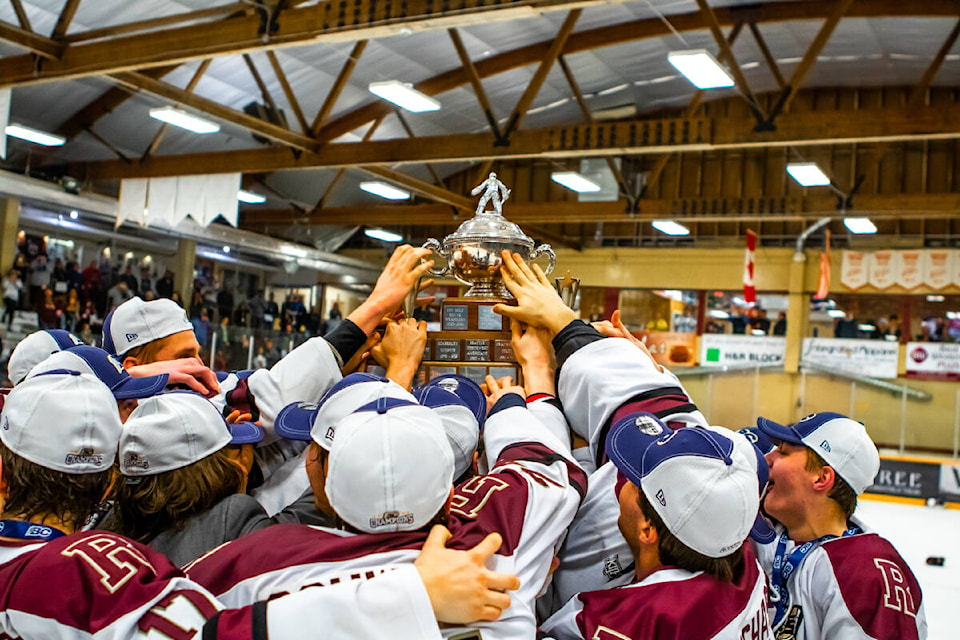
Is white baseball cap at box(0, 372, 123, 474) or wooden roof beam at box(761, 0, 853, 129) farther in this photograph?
wooden roof beam at box(761, 0, 853, 129)

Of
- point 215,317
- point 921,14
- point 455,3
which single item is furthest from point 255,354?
point 921,14

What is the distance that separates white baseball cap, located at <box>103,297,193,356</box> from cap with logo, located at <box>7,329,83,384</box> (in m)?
0.48

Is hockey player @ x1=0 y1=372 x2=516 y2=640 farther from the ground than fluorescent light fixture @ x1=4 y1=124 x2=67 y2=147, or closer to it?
closer to it

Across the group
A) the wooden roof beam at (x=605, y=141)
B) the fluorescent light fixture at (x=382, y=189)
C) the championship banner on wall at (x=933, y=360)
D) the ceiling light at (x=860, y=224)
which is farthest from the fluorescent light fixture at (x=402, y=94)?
the championship banner on wall at (x=933, y=360)

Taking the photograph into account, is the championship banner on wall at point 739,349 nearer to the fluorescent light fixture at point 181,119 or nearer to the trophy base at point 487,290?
the fluorescent light fixture at point 181,119

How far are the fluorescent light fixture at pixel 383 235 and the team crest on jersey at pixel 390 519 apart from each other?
63.2ft

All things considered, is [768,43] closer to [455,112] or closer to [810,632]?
[455,112]

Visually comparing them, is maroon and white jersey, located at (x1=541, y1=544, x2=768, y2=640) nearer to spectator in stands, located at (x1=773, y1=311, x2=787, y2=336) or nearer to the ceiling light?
the ceiling light

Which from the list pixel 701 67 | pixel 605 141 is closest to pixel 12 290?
pixel 605 141

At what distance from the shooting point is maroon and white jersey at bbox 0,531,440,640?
1.39m

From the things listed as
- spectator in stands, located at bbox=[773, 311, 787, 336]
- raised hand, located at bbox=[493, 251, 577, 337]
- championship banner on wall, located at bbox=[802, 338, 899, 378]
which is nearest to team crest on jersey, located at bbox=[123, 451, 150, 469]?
raised hand, located at bbox=[493, 251, 577, 337]

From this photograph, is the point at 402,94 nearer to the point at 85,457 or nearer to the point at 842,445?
the point at 842,445

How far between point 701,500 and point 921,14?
1247cm

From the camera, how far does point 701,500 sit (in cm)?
177
